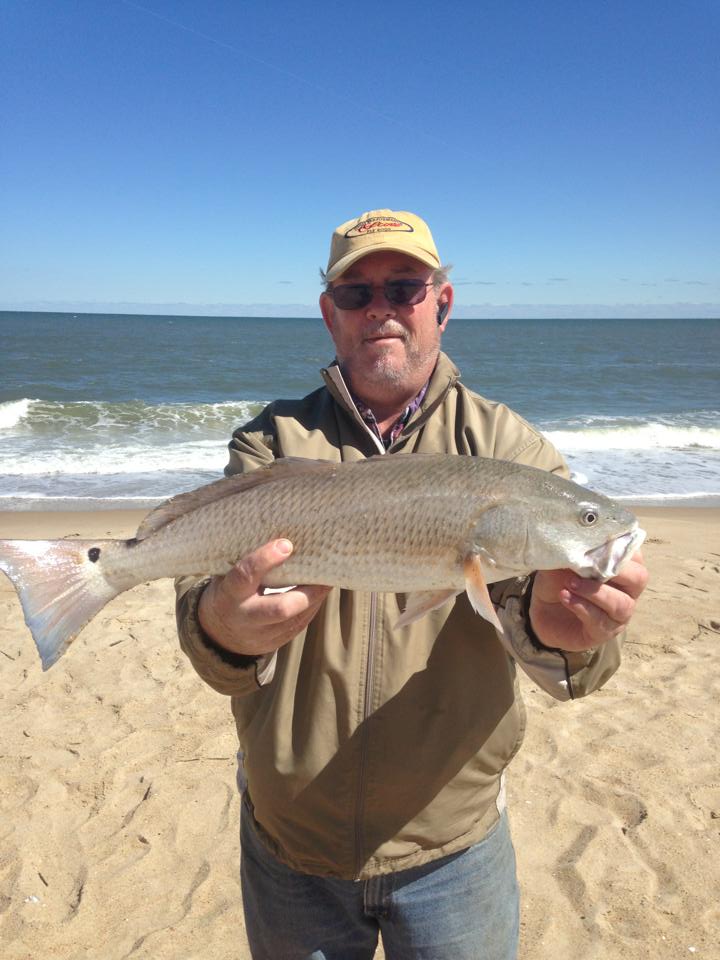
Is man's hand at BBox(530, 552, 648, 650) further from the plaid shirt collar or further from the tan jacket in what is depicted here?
the plaid shirt collar

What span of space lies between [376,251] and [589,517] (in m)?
1.38

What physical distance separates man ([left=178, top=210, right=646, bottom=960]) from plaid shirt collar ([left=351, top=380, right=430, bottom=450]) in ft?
2.25

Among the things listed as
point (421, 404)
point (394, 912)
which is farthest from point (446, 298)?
point (394, 912)

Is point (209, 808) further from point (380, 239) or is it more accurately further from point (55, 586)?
point (380, 239)

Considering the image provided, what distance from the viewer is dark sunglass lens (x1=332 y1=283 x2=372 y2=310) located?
3.06m

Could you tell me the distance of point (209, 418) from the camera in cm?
2441

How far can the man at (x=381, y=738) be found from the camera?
2428 mm

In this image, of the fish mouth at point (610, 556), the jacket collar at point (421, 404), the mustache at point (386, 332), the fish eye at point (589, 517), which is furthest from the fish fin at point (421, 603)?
the mustache at point (386, 332)

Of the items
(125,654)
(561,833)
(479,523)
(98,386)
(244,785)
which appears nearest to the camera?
(479,523)

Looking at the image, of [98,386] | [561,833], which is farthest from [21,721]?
[98,386]

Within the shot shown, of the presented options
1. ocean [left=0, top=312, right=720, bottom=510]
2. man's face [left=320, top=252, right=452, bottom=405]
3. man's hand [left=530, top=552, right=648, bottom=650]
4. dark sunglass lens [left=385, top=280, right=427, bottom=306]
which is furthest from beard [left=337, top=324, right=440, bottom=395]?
ocean [left=0, top=312, right=720, bottom=510]

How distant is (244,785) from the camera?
112 inches

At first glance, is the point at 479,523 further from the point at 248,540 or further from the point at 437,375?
the point at 248,540

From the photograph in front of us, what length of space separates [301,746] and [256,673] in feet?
1.00
